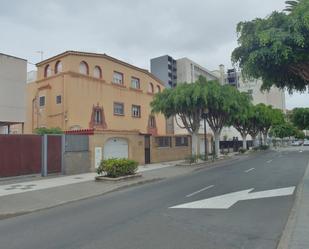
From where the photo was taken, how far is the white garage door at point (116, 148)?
22.3 m

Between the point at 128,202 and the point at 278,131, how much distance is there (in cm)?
7294

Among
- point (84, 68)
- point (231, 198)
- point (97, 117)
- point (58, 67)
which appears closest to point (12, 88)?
point (58, 67)

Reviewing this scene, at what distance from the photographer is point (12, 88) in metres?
20.2

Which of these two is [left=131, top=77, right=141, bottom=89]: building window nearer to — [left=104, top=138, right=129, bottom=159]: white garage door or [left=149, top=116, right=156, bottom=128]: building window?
[left=149, top=116, right=156, bottom=128]: building window

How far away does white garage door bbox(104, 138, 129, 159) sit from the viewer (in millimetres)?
22312

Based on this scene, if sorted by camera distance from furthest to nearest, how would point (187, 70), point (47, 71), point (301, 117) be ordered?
point (187, 70) < point (301, 117) < point (47, 71)

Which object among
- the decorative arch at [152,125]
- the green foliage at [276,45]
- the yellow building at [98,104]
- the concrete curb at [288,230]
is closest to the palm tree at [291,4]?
the green foliage at [276,45]

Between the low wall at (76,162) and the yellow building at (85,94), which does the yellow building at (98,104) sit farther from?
the low wall at (76,162)

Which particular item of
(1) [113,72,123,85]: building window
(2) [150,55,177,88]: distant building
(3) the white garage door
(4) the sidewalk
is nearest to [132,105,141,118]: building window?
(1) [113,72,123,85]: building window

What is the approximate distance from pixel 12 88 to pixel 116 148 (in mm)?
7904

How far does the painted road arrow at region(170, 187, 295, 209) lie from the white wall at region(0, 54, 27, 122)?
1473 cm

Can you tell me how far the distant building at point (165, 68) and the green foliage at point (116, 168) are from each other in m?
84.5

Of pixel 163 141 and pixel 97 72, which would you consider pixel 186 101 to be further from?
pixel 97 72

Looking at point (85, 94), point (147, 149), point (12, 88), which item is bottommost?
point (147, 149)
